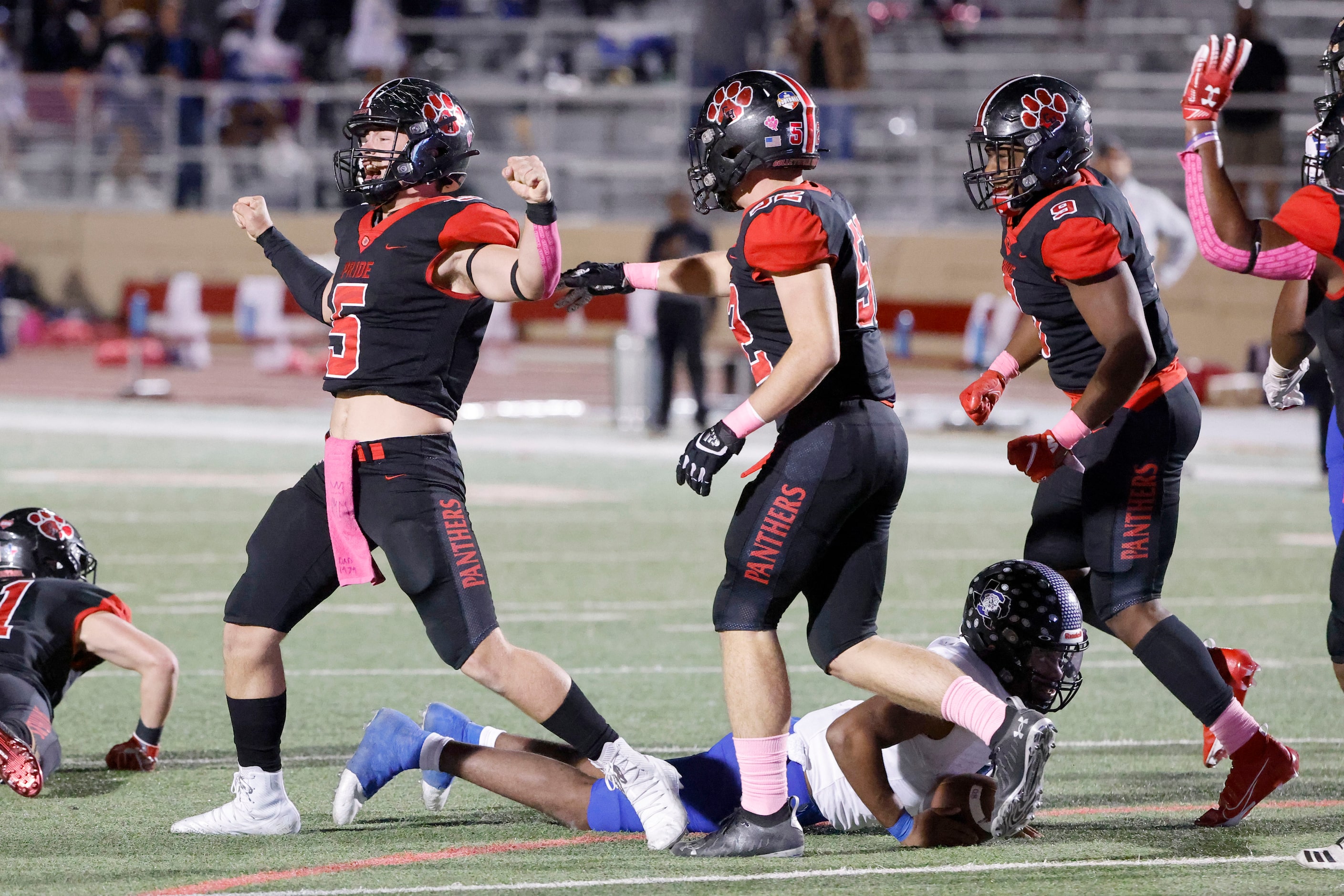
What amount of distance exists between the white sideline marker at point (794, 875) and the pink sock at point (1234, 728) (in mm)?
459

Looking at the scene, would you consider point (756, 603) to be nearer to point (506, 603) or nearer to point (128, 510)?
point (506, 603)

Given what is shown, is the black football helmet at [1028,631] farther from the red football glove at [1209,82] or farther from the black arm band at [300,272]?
the black arm band at [300,272]

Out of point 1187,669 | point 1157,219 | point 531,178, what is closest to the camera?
point 531,178

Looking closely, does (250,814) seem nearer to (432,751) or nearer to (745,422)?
(432,751)

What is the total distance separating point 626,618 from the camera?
8531 millimetres

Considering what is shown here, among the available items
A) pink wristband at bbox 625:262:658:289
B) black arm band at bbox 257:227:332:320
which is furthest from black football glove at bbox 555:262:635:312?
black arm band at bbox 257:227:332:320

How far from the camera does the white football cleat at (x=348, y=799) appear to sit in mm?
4938

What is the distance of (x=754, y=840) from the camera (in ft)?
15.0

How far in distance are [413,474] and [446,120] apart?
3.21ft

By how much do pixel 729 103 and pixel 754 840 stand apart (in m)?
1.84

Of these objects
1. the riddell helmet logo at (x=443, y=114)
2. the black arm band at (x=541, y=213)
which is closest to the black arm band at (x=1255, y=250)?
the black arm band at (x=541, y=213)

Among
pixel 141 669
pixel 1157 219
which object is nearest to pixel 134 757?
pixel 141 669

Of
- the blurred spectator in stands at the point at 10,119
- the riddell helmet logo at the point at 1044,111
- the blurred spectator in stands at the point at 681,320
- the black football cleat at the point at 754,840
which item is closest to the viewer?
the black football cleat at the point at 754,840

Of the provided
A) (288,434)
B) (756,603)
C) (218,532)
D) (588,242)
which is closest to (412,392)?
(756,603)
